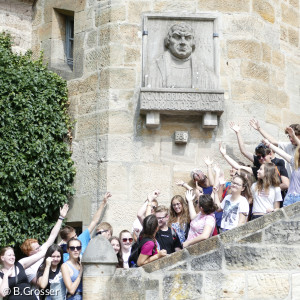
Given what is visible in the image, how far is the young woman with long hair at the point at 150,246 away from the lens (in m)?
8.30

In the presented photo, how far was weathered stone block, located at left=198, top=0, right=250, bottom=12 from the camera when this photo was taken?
38.2 ft

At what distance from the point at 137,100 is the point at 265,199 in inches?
116

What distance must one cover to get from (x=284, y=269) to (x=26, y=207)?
15.4 feet

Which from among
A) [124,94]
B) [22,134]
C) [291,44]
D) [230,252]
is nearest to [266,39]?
[291,44]

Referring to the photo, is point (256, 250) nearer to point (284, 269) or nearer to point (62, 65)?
point (284, 269)

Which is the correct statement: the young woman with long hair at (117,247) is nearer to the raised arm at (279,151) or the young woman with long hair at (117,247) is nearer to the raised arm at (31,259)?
the raised arm at (31,259)

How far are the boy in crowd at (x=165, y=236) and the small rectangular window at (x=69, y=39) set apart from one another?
13.9ft

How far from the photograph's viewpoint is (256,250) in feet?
26.5

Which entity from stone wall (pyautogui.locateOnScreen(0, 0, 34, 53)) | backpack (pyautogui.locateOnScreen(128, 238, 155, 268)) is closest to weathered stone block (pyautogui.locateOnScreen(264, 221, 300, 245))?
backpack (pyautogui.locateOnScreen(128, 238, 155, 268))

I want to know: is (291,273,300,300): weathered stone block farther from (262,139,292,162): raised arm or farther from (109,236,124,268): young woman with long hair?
(109,236,124,268): young woman with long hair

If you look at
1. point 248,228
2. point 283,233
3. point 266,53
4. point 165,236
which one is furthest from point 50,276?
point 266,53

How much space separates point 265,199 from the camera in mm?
9367

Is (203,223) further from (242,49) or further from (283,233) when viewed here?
(242,49)

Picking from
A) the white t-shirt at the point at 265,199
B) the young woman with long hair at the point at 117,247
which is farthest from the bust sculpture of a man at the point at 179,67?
the young woman with long hair at the point at 117,247
